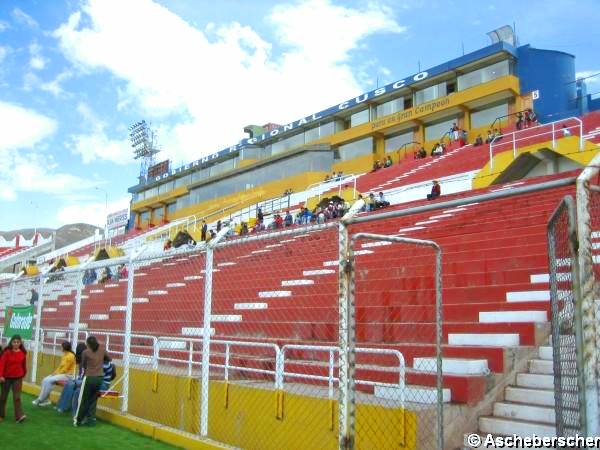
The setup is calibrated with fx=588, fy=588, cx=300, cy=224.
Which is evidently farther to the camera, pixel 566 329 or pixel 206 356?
pixel 206 356

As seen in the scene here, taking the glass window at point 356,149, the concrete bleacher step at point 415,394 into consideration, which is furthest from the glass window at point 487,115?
the concrete bleacher step at point 415,394

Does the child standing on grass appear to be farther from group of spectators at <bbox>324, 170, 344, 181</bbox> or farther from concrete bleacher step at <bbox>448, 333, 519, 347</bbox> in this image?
group of spectators at <bbox>324, 170, 344, 181</bbox>

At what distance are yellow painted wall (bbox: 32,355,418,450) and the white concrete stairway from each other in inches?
28.2

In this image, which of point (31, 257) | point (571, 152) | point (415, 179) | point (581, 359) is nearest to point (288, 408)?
point (581, 359)

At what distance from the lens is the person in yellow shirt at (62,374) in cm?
952

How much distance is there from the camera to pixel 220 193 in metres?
48.5

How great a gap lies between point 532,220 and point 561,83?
24626 millimetres

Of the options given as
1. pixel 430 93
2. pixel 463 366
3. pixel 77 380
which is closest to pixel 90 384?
pixel 77 380

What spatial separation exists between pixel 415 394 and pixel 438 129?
102 feet

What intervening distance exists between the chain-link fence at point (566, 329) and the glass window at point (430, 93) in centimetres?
3175

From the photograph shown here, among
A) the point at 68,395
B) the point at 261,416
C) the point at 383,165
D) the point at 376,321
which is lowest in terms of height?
the point at 68,395

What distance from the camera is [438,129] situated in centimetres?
3469

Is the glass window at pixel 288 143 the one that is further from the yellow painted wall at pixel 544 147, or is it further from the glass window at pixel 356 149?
the yellow painted wall at pixel 544 147

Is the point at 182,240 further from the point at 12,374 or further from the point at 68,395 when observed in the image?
the point at 12,374
